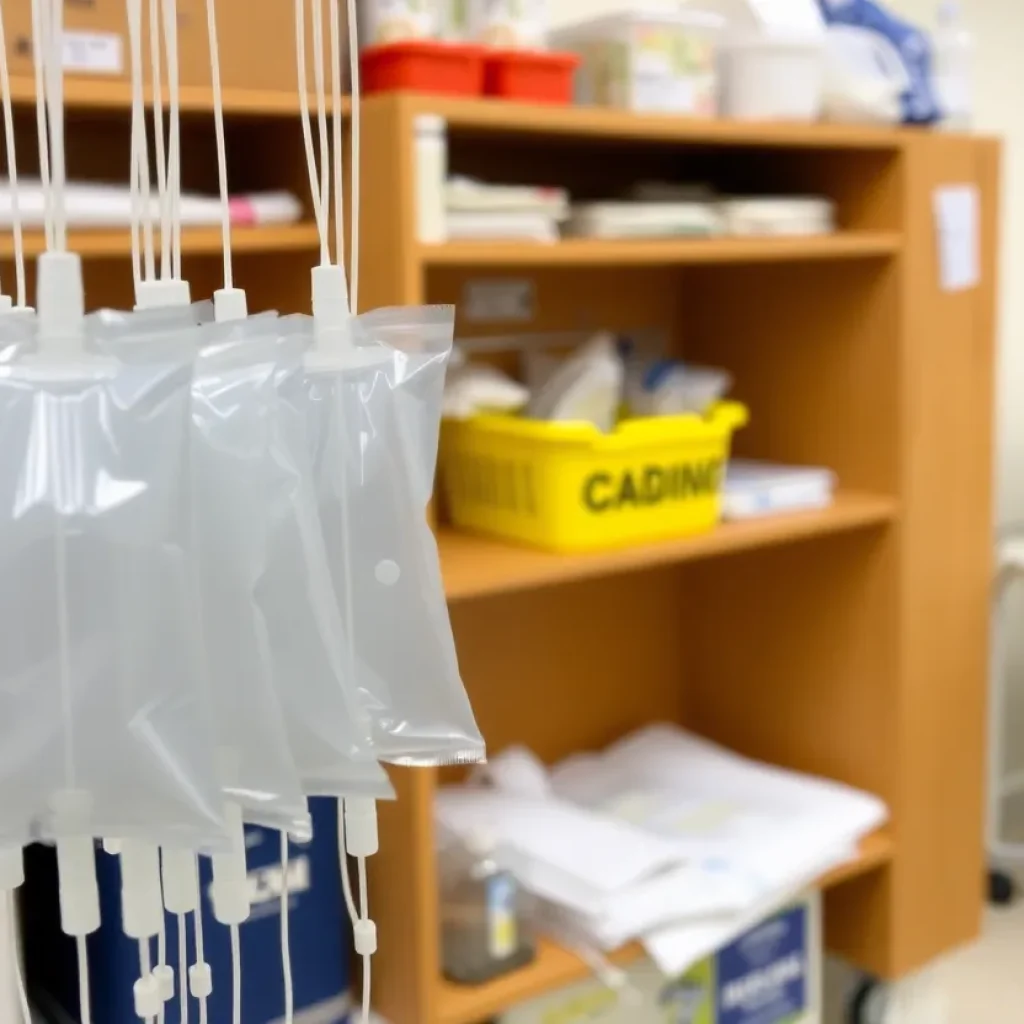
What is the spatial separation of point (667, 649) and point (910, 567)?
441 mm

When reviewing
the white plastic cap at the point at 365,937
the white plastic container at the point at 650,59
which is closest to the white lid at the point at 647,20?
the white plastic container at the point at 650,59

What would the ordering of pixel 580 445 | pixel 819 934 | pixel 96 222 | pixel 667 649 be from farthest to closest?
pixel 667 649, pixel 819 934, pixel 580 445, pixel 96 222

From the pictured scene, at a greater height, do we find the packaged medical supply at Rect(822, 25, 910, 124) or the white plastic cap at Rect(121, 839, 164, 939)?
the packaged medical supply at Rect(822, 25, 910, 124)

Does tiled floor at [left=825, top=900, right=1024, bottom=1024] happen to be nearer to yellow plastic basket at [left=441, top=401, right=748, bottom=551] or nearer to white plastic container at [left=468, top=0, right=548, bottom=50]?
yellow plastic basket at [left=441, top=401, right=748, bottom=551]

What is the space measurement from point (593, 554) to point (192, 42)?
25.0 inches

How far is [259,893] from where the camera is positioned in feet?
4.09

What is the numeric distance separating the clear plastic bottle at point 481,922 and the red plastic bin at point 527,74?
0.80m

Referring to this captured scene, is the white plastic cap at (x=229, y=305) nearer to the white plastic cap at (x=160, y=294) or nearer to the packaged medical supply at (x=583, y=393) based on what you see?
the white plastic cap at (x=160, y=294)

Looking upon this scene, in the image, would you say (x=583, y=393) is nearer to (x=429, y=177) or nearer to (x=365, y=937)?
(x=429, y=177)

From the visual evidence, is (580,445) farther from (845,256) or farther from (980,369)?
(980,369)

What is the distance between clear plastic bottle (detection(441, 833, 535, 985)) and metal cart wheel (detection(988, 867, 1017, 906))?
4.02 ft

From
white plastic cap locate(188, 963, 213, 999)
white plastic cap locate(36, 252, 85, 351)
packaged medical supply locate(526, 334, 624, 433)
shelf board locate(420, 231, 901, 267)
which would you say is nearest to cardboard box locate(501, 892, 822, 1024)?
packaged medical supply locate(526, 334, 624, 433)

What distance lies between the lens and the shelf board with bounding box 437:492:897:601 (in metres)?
1.30

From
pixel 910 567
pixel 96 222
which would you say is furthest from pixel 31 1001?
pixel 910 567
